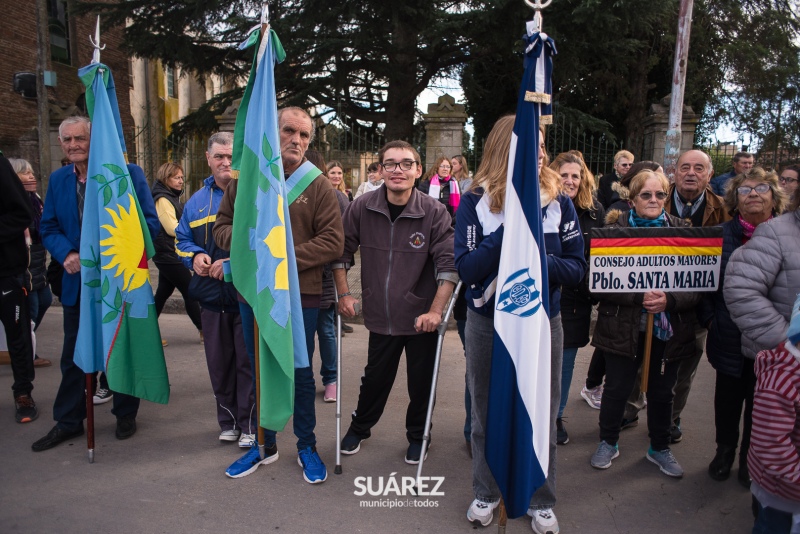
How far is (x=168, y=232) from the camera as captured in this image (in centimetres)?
568

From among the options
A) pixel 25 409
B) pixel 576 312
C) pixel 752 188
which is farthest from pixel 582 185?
pixel 25 409

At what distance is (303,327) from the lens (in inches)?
137

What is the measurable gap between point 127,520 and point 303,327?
4.36ft

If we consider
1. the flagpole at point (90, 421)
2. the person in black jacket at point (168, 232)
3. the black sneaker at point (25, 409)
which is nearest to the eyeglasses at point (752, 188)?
the flagpole at point (90, 421)

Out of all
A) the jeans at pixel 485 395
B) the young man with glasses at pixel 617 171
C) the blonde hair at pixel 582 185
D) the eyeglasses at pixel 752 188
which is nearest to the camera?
the jeans at pixel 485 395

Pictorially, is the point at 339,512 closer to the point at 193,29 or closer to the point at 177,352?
the point at 177,352

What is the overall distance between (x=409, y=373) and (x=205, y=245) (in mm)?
1623

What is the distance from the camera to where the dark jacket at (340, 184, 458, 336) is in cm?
367

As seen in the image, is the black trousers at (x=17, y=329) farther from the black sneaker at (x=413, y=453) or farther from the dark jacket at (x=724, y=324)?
the dark jacket at (x=724, y=324)

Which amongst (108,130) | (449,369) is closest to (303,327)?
(108,130)

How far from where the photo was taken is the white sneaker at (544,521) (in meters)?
2.98

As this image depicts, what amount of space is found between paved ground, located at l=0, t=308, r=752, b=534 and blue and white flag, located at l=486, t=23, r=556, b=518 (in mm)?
495

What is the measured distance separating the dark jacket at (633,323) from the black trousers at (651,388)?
64 mm

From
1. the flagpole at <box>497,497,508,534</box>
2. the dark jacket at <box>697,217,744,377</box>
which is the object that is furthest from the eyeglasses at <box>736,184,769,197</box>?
the flagpole at <box>497,497,508,534</box>
